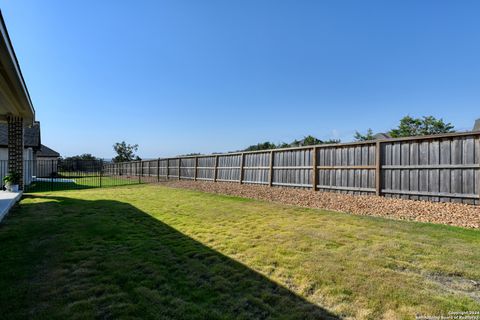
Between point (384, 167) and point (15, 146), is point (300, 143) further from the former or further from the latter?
point (15, 146)

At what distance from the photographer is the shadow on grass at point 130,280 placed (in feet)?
8.04

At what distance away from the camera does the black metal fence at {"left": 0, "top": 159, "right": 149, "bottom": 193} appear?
16.0 metres

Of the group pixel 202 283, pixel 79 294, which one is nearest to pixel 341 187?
pixel 202 283

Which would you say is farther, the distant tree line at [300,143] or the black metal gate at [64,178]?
the distant tree line at [300,143]

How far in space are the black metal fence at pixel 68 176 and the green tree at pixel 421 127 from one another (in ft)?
76.9

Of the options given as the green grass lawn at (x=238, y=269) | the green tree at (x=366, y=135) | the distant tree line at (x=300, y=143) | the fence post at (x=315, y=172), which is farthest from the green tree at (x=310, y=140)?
the green grass lawn at (x=238, y=269)

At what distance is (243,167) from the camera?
14312mm

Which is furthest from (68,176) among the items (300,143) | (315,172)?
(315,172)

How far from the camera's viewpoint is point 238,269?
348cm

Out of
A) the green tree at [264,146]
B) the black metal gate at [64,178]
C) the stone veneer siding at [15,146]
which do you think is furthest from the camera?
the green tree at [264,146]

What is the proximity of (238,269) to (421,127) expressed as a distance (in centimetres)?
2888

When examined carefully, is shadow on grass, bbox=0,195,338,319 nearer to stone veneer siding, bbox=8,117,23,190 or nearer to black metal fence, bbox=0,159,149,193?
stone veneer siding, bbox=8,117,23,190

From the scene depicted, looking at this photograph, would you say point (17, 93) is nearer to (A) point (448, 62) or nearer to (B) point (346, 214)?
(B) point (346, 214)

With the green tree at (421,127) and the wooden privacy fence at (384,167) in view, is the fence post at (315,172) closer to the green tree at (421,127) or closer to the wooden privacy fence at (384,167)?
the wooden privacy fence at (384,167)
